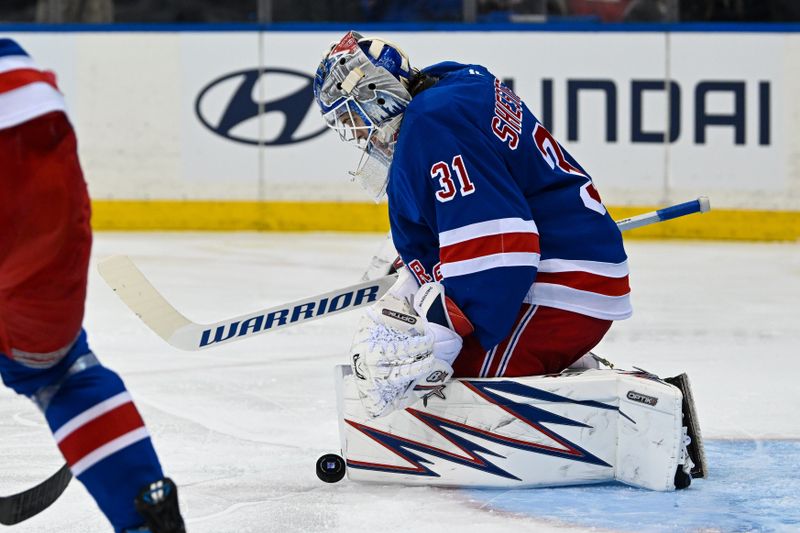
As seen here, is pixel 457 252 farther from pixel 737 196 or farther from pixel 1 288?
pixel 737 196

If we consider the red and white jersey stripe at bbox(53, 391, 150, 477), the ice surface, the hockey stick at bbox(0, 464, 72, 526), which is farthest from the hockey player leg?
the ice surface

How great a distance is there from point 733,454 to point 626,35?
405cm

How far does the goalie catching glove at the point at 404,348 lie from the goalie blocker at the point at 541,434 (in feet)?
0.26

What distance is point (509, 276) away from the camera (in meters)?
2.36

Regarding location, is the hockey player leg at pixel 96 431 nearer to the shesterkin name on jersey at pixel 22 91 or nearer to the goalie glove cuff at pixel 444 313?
the shesterkin name on jersey at pixel 22 91

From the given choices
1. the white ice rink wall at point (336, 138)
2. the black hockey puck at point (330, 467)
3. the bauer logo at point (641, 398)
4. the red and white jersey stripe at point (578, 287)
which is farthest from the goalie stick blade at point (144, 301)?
the white ice rink wall at point (336, 138)

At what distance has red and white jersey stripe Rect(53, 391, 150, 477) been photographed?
1770 millimetres

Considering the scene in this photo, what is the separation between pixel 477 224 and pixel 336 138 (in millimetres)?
4376

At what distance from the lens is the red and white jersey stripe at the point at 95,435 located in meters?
1.77

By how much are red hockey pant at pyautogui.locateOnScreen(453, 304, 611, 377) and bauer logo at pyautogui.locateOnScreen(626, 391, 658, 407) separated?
19 cm

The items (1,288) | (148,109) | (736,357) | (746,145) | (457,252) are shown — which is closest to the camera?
→ (1,288)

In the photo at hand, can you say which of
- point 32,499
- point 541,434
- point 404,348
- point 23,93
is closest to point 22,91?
Answer: point 23,93

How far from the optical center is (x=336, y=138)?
666 cm

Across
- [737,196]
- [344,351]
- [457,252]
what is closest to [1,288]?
[457,252]
